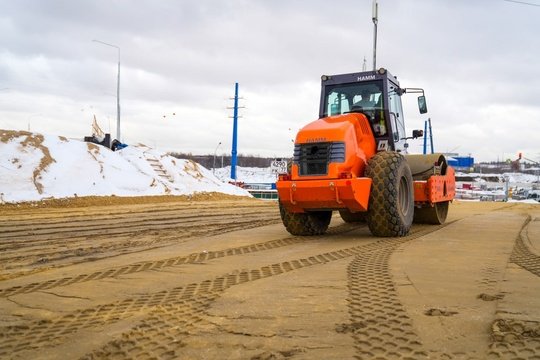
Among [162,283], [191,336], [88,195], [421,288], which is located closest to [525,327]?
[421,288]

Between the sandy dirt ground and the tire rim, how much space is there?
3.76ft

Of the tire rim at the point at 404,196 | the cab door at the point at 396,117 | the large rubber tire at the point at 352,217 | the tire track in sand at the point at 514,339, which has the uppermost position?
the cab door at the point at 396,117

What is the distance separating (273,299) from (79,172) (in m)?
18.1

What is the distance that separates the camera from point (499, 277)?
5.30m

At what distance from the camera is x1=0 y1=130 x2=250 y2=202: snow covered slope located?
1841cm

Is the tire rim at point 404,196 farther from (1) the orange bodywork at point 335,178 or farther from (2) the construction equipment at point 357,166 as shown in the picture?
(1) the orange bodywork at point 335,178

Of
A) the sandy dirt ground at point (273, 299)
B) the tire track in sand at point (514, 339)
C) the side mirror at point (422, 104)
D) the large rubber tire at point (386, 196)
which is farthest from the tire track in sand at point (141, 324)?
the side mirror at point (422, 104)

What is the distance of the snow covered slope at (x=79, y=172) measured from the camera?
60.4ft

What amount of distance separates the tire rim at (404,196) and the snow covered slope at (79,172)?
12.9 metres

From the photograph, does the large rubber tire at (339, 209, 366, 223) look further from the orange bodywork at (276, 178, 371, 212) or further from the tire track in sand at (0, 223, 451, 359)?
the tire track in sand at (0, 223, 451, 359)

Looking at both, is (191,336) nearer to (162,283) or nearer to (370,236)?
(162,283)

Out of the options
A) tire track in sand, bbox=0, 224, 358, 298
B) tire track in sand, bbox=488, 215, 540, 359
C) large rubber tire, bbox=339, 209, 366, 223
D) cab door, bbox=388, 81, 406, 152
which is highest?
cab door, bbox=388, 81, 406, 152

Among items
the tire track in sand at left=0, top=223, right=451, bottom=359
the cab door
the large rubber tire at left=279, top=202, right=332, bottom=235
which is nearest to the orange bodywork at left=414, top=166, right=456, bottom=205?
the cab door

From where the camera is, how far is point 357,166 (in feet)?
30.0
